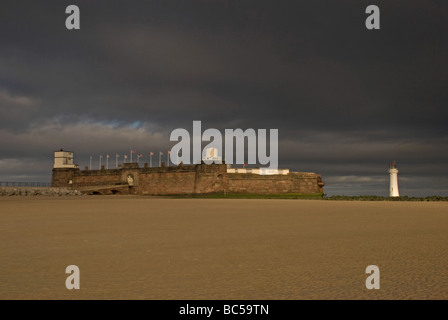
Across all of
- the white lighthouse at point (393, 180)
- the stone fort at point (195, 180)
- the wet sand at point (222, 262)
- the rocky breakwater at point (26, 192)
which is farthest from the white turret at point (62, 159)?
the wet sand at point (222, 262)

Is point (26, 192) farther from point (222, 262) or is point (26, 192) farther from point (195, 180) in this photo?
point (222, 262)

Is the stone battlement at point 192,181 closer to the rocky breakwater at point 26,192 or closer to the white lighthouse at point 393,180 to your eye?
the rocky breakwater at point 26,192

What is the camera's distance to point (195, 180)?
209ft

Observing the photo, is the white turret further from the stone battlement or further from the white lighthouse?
the white lighthouse

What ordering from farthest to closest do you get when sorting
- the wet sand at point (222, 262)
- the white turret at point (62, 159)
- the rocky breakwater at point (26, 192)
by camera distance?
the white turret at point (62, 159)
the rocky breakwater at point (26, 192)
the wet sand at point (222, 262)

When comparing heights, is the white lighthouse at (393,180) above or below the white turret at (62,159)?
below

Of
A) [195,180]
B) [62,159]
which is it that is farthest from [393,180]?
[62,159]

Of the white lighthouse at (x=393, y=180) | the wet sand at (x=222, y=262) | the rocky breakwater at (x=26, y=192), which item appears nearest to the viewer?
the wet sand at (x=222, y=262)

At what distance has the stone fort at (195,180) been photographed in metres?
61.7

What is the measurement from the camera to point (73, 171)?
251ft

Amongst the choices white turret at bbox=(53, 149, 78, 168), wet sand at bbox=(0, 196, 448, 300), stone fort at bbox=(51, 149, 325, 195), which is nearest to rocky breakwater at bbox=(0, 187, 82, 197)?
stone fort at bbox=(51, 149, 325, 195)

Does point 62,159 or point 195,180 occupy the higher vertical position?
point 62,159
